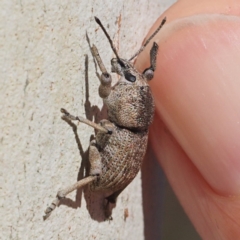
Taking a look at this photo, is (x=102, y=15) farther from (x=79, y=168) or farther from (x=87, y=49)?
(x=79, y=168)

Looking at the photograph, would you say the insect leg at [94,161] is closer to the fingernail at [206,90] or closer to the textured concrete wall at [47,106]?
the textured concrete wall at [47,106]

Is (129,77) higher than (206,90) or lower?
higher

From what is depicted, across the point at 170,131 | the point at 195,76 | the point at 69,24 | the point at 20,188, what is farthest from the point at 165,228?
the point at 69,24

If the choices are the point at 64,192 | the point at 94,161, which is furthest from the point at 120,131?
the point at 64,192

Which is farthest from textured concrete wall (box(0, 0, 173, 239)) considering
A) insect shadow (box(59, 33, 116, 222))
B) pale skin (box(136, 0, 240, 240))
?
pale skin (box(136, 0, 240, 240))

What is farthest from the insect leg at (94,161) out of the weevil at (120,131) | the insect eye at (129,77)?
the insect eye at (129,77)

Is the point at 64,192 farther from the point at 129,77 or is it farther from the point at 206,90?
the point at 206,90

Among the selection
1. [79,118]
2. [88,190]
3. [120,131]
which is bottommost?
[88,190]
